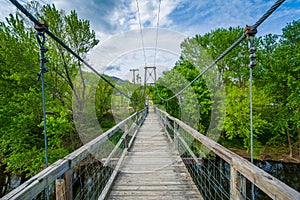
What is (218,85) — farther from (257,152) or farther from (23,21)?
(23,21)

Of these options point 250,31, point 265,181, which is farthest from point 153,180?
point 250,31

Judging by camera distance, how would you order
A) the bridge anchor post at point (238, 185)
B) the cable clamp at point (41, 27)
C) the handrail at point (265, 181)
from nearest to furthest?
the handrail at point (265, 181) → the bridge anchor post at point (238, 185) → the cable clamp at point (41, 27)

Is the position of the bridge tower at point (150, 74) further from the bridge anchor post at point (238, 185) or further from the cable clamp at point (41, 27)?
the bridge anchor post at point (238, 185)

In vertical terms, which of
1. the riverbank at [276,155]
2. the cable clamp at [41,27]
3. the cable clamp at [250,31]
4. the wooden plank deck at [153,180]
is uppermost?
the cable clamp at [250,31]

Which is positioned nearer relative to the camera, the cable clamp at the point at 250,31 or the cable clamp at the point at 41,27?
the cable clamp at the point at 41,27

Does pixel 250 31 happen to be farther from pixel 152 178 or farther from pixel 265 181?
pixel 152 178

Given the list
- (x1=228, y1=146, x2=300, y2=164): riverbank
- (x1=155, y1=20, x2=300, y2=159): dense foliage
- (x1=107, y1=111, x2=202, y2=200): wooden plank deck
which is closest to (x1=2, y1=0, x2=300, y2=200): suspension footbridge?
(x1=107, y1=111, x2=202, y2=200): wooden plank deck

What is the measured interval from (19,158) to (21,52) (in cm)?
338

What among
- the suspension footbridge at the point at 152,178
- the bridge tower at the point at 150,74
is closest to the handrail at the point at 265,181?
the suspension footbridge at the point at 152,178

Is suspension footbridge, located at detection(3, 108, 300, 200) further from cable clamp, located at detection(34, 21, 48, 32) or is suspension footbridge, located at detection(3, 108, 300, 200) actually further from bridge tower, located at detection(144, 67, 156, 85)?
bridge tower, located at detection(144, 67, 156, 85)

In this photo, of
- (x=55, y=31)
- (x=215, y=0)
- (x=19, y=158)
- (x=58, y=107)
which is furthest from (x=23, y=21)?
(x=215, y=0)

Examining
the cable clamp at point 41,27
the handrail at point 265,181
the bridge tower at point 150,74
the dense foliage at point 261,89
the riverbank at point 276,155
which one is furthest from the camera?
the bridge tower at point 150,74

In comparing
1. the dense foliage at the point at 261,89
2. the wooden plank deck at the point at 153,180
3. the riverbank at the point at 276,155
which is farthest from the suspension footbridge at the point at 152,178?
the riverbank at the point at 276,155

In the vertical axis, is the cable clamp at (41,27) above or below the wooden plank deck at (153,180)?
above
